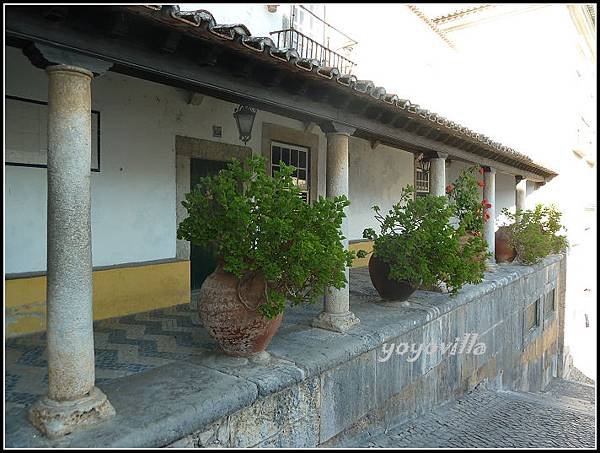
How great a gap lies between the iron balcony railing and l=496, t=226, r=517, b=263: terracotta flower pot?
5.27m

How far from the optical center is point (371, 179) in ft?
35.1

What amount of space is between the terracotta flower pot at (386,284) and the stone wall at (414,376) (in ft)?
0.74

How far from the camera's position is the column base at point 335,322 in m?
4.96

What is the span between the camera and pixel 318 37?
28.1 ft

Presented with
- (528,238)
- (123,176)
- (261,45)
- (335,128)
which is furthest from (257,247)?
(528,238)

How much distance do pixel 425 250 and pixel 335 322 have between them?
64.3 inches

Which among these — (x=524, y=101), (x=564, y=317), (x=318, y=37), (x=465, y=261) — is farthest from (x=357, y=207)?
(x=524, y=101)

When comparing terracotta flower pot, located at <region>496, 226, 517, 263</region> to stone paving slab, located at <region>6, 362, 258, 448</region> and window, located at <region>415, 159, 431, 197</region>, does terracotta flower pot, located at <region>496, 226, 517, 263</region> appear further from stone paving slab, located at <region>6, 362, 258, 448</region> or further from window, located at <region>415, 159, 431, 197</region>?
stone paving slab, located at <region>6, 362, 258, 448</region>

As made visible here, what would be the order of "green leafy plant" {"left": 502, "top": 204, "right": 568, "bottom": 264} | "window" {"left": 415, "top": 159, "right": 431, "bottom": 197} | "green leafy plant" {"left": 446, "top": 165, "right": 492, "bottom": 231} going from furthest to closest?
"window" {"left": 415, "top": 159, "right": 431, "bottom": 197} → "green leafy plant" {"left": 502, "top": 204, "right": 568, "bottom": 264} → "green leafy plant" {"left": 446, "top": 165, "right": 492, "bottom": 231}

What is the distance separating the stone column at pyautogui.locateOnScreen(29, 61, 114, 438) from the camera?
286 centimetres

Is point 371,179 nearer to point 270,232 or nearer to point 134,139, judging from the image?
point 134,139

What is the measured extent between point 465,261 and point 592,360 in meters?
16.4

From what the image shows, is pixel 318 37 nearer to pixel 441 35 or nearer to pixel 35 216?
pixel 35 216

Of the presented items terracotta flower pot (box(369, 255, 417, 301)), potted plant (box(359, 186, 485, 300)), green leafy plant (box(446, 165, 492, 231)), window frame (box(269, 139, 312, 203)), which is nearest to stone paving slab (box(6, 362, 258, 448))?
potted plant (box(359, 186, 485, 300))
